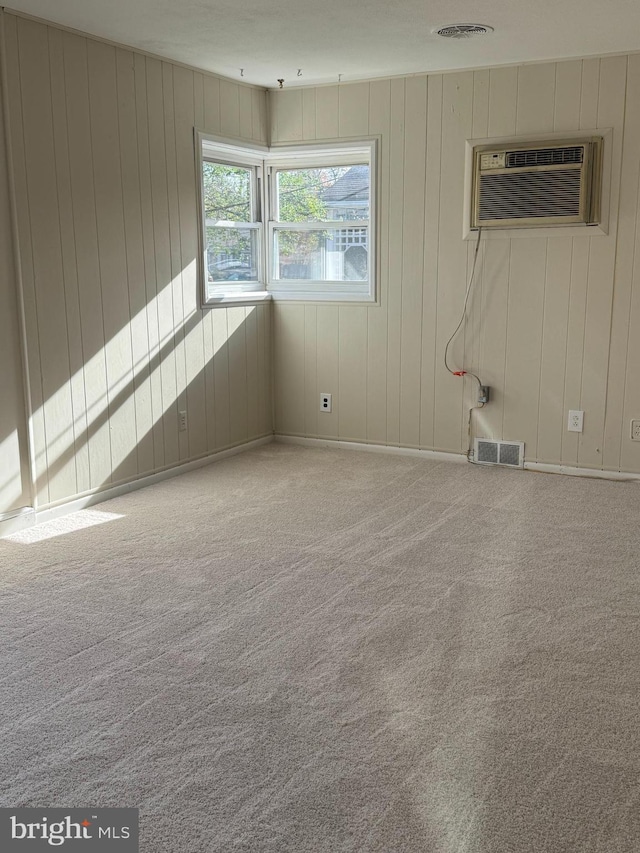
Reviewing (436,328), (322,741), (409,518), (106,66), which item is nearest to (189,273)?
(106,66)

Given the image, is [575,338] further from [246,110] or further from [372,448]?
[246,110]

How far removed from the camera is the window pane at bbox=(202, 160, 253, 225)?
5301 mm

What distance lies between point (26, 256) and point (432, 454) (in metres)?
2.79

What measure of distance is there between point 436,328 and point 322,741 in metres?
3.45

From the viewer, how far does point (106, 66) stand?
4.30 meters

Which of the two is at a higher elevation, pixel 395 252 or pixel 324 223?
pixel 324 223

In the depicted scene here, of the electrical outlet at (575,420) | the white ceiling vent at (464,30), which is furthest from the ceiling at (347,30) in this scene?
the electrical outlet at (575,420)

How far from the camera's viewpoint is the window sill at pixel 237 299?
17.4ft

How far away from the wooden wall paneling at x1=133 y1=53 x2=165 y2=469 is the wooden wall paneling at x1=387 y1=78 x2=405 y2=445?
60.7 inches

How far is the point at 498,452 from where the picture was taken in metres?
5.20

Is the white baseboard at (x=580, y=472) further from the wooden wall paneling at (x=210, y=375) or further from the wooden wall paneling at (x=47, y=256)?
the wooden wall paneling at (x=47, y=256)

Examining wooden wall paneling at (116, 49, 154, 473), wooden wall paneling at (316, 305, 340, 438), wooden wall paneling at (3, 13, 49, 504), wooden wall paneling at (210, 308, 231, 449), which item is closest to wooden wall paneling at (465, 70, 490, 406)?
wooden wall paneling at (316, 305, 340, 438)

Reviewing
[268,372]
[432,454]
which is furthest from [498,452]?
[268,372]

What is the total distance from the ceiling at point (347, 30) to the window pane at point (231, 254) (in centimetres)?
101
